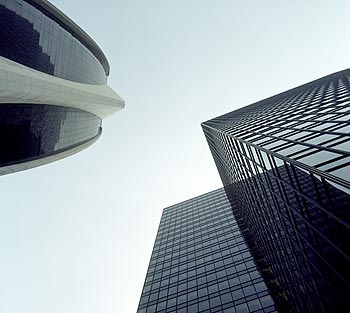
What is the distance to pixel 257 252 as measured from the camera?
169 feet

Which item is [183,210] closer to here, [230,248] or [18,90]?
[230,248]

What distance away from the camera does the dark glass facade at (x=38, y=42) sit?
49.3 meters

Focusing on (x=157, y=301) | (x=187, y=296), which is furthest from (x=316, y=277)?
(x=157, y=301)

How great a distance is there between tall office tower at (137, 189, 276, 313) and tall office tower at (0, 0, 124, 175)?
26.7 m

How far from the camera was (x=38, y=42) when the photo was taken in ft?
187

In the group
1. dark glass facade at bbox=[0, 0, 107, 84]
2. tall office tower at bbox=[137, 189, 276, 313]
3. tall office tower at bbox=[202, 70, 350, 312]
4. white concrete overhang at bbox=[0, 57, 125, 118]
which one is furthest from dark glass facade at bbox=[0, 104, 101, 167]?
tall office tower at bbox=[202, 70, 350, 312]

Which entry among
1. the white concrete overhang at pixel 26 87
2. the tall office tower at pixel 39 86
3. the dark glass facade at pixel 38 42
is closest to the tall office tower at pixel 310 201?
the white concrete overhang at pixel 26 87

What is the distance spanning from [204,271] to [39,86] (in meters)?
33.0

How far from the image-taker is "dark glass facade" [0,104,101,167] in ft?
154

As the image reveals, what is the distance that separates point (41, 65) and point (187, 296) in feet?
136

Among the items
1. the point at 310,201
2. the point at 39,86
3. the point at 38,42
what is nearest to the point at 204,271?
the point at 39,86

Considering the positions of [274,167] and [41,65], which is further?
[41,65]

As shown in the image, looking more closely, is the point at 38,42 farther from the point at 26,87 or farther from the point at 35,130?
the point at 26,87

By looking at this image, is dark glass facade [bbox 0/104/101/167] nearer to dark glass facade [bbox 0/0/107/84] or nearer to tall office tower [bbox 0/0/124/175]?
tall office tower [bbox 0/0/124/175]
